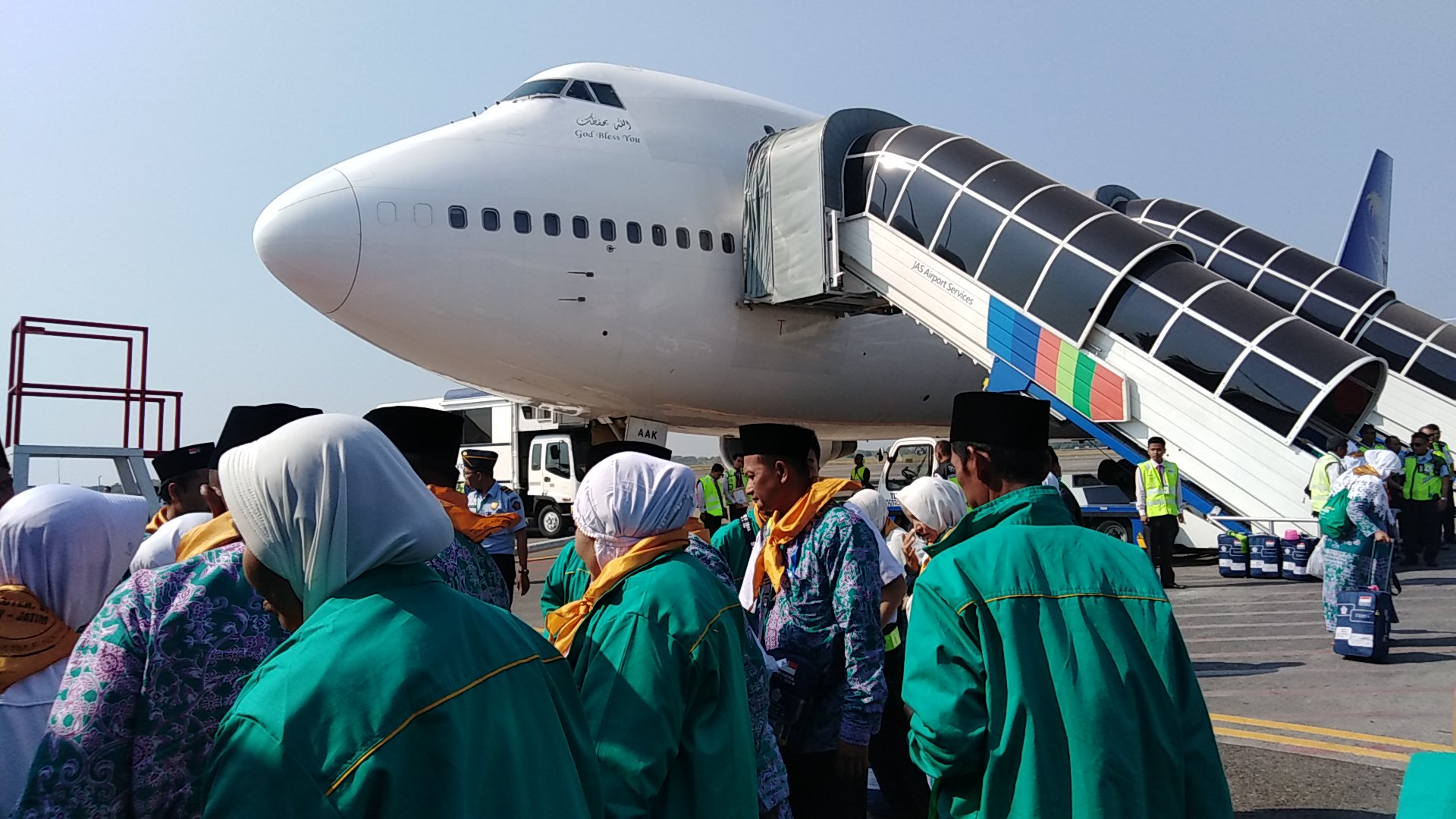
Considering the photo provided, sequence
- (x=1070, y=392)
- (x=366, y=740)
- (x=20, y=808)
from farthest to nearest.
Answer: (x=1070, y=392) < (x=20, y=808) < (x=366, y=740)

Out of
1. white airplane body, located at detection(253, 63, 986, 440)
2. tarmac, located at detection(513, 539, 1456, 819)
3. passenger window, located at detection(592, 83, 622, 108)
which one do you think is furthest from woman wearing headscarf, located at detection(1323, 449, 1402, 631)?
passenger window, located at detection(592, 83, 622, 108)

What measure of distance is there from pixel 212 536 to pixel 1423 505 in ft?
46.5

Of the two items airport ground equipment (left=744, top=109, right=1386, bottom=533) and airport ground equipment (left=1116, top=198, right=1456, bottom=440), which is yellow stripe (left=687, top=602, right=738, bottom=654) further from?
airport ground equipment (left=1116, top=198, right=1456, bottom=440)

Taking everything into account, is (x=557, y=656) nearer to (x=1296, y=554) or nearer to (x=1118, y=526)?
(x=1296, y=554)

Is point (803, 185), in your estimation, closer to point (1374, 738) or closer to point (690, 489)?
point (1374, 738)

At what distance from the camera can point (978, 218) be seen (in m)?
12.2

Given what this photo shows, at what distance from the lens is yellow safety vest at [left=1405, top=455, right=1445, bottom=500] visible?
13.0m

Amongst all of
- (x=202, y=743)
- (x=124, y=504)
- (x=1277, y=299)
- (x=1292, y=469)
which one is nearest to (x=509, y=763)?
(x=202, y=743)

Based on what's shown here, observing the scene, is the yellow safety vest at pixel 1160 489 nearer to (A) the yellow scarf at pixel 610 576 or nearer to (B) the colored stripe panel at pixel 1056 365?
(B) the colored stripe panel at pixel 1056 365

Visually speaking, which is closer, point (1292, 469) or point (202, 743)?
point (202, 743)

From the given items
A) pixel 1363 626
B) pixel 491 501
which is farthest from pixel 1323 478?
pixel 491 501

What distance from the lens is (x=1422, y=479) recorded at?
1312 cm

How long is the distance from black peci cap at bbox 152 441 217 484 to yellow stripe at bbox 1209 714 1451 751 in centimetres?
483

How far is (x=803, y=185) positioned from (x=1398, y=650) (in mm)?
7740
